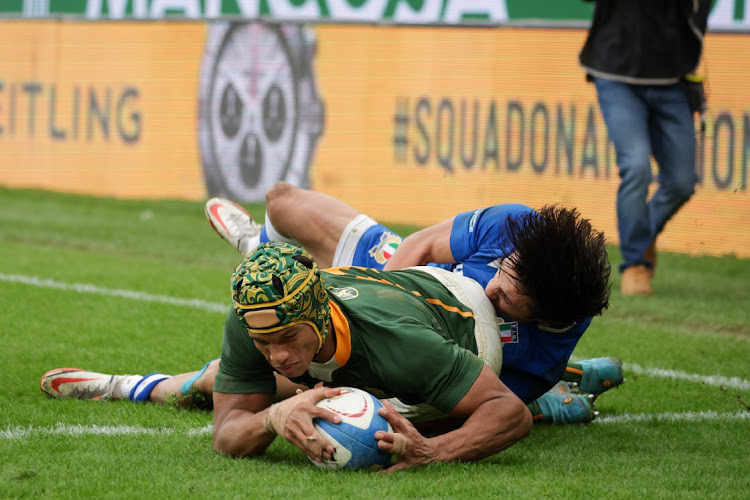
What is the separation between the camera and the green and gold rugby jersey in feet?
13.0

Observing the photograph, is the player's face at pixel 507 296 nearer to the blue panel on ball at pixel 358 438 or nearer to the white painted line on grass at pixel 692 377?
the blue panel on ball at pixel 358 438

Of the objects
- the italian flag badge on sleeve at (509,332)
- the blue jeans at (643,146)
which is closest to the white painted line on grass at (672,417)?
the italian flag badge on sleeve at (509,332)

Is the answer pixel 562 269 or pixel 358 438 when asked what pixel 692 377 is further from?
pixel 358 438

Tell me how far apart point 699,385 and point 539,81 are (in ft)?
19.9

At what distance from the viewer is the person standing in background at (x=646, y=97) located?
26.4 ft

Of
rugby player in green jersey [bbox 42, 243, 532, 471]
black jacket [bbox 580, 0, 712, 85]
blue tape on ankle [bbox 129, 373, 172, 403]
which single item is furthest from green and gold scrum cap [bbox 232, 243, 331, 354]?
black jacket [bbox 580, 0, 712, 85]

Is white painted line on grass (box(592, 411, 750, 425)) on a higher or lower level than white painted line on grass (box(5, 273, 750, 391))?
higher

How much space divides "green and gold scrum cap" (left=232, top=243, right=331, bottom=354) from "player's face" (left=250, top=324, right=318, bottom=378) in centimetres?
2

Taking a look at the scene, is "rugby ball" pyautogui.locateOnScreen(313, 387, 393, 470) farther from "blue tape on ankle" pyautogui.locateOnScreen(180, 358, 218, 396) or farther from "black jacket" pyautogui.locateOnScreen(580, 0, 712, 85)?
"black jacket" pyautogui.locateOnScreen(580, 0, 712, 85)

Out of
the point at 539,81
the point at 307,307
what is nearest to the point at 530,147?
the point at 539,81

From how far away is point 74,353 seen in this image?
240 inches

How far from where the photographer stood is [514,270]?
4508 mm

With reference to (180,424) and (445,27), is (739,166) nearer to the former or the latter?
(445,27)

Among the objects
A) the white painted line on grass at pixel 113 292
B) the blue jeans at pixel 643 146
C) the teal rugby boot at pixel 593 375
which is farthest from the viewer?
the blue jeans at pixel 643 146
